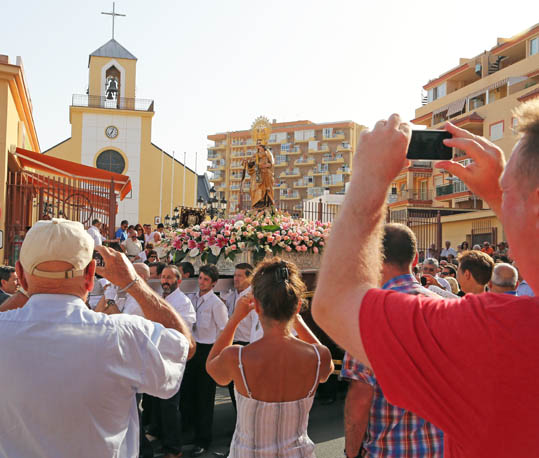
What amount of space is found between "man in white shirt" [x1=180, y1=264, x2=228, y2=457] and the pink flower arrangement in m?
1.52

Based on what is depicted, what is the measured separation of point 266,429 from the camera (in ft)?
10.7

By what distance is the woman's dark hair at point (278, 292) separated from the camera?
11.0 ft

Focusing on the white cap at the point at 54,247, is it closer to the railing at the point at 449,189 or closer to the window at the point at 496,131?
the window at the point at 496,131

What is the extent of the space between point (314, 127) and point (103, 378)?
96064 millimetres

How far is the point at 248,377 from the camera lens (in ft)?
10.7

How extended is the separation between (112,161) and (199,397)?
32.6 metres

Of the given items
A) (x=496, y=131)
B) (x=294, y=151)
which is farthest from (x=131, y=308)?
(x=294, y=151)

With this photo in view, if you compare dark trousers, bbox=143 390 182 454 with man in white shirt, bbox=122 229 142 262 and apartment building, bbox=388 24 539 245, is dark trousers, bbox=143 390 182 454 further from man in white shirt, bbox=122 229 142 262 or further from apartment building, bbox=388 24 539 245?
apartment building, bbox=388 24 539 245

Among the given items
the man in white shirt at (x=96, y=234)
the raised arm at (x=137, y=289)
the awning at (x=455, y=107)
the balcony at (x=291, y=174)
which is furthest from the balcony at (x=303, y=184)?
the raised arm at (x=137, y=289)

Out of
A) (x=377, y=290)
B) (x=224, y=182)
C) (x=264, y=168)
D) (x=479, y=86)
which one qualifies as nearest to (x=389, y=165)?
(x=377, y=290)

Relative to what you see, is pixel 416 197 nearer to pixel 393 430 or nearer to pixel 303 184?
pixel 393 430

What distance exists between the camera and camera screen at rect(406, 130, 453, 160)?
172 cm

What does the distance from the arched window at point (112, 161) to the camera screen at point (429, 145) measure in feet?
121

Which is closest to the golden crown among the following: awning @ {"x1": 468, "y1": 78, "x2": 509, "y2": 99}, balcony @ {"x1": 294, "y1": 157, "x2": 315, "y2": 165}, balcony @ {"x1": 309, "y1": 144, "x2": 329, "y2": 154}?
awning @ {"x1": 468, "y1": 78, "x2": 509, "y2": 99}
